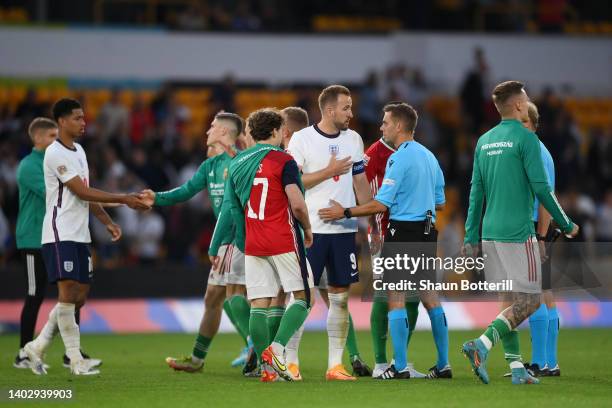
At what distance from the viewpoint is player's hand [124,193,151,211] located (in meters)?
11.3

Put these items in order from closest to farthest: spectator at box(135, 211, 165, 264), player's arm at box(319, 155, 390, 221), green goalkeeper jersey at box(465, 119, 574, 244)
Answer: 1. green goalkeeper jersey at box(465, 119, 574, 244)
2. player's arm at box(319, 155, 390, 221)
3. spectator at box(135, 211, 165, 264)

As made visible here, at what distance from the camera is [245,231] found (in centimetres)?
1014

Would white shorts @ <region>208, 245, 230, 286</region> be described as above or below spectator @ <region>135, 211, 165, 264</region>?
above

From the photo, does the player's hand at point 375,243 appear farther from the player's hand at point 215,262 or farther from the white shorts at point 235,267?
the player's hand at point 215,262

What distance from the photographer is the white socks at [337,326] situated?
10.3m

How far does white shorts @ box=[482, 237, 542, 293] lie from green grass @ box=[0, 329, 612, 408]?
32.8 inches

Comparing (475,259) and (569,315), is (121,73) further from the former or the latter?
(475,259)

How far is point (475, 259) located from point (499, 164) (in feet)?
2.89

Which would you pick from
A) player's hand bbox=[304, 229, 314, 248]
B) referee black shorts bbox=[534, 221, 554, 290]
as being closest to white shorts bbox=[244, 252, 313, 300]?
player's hand bbox=[304, 229, 314, 248]

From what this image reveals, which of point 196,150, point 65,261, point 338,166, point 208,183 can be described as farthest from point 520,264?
point 196,150

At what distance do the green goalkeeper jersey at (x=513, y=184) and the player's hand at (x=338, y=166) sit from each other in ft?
4.14

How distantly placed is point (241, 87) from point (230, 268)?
1415 centimetres

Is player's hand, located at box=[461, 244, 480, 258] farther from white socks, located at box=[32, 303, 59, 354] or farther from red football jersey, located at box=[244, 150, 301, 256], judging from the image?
white socks, located at box=[32, 303, 59, 354]

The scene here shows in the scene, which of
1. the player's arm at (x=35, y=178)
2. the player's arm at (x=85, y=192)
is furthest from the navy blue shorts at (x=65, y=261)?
the player's arm at (x=35, y=178)
